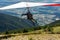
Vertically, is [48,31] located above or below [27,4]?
below

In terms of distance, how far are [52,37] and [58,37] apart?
275mm

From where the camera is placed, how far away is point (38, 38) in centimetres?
962

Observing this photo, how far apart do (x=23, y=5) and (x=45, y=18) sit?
44.9 ft

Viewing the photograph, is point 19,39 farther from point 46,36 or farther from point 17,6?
point 17,6

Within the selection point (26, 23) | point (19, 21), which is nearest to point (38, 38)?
point (26, 23)

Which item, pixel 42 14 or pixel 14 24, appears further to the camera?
pixel 42 14

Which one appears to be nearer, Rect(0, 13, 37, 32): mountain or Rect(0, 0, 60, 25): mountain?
Rect(0, 13, 37, 32): mountain

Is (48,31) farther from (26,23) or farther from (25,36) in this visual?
(26,23)

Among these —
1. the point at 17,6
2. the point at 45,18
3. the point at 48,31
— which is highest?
the point at 17,6

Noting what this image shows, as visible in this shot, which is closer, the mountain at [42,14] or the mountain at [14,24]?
the mountain at [14,24]

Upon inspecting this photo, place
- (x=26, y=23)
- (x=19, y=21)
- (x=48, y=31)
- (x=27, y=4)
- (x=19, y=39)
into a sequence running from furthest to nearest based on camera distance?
(x=19, y=21)
(x=26, y=23)
(x=27, y=4)
(x=48, y=31)
(x=19, y=39)

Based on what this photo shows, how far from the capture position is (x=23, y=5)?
13945mm

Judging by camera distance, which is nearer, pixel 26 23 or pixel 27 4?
pixel 27 4

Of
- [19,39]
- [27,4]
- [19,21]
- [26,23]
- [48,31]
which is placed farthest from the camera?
[19,21]
